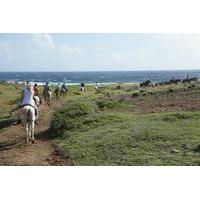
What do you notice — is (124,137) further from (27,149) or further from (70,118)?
(70,118)

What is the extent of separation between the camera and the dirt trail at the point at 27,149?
725 inches

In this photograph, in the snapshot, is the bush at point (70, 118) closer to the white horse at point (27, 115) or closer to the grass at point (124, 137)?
the grass at point (124, 137)

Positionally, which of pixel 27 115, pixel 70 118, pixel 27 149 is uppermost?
pixel 27 115

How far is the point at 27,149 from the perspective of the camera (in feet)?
67.0

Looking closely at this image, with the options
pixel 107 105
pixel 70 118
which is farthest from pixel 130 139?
pixel 107 105

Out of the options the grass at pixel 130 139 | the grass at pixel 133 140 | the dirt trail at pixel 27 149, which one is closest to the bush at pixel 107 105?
the grass at pixel 130 139

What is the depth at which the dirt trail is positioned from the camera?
60.4ft

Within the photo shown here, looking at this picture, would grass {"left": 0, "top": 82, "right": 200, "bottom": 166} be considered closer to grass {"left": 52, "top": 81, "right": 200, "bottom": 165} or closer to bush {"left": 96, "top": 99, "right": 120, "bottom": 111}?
grass {"left": 52, "top": 81, "right": 200, "bottom": 165}

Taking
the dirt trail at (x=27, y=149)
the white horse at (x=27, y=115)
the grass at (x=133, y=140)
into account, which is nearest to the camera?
the grass at (x=133, y=140)

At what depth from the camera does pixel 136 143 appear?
19.6 meters
